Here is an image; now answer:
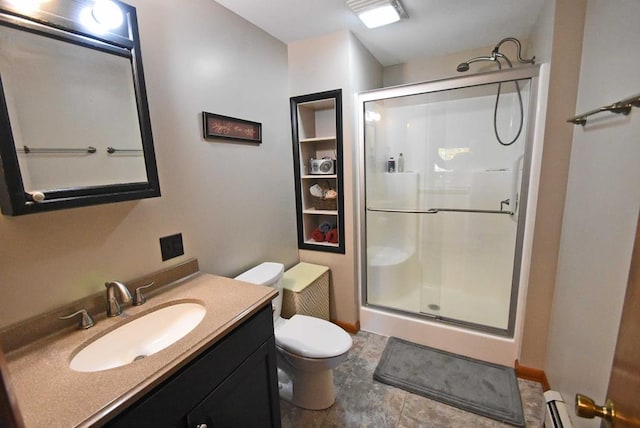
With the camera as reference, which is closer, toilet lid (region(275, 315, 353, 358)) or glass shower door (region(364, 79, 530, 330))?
toilet lid (region(275, 315, 353, 358))

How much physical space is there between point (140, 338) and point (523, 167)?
7.16ft

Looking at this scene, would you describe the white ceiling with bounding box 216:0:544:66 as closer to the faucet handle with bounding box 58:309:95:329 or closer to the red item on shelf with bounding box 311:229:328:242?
the red item on shelf with bounding box 311:229:328:242

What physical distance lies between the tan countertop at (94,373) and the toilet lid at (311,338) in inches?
19.5

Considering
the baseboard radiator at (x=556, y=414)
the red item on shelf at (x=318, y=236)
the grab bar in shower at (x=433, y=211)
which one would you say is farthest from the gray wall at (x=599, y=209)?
the red item on shelf at (x=318, y=236)

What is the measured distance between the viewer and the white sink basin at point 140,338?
3.12ft

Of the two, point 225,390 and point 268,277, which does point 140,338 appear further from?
point 268,277

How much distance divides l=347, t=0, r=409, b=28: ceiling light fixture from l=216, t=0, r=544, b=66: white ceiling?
0.05 metres

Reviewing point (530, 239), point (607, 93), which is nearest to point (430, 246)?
point (530, 239)

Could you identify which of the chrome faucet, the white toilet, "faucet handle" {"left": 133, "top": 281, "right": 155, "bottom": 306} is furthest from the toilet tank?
the chrome faucet

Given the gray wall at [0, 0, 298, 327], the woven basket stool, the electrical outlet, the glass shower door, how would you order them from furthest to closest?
the glass shower door
the woven basket stool
the electrical outlet
the gray wall at [0, 0, 298, 327]

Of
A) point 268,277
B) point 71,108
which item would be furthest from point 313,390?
point 71,108

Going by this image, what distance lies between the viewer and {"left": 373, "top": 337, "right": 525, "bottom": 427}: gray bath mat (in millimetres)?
1594

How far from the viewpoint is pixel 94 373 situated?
0.78 m

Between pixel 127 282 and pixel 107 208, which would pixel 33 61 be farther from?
pixel 127 282
